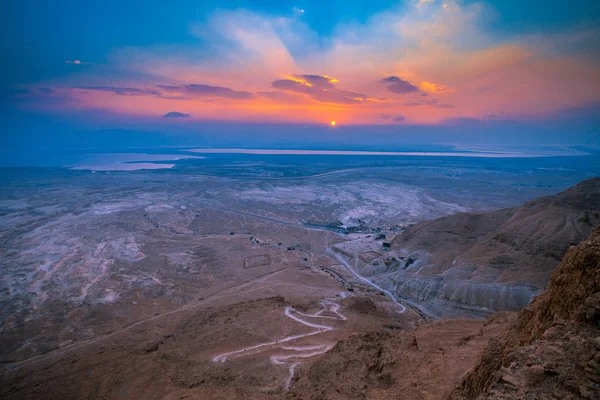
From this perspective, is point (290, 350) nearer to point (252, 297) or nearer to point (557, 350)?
point (252, 297)

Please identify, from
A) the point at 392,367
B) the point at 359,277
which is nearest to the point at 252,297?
the point at 359,277

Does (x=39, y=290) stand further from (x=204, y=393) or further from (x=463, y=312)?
(x=463, y=312)

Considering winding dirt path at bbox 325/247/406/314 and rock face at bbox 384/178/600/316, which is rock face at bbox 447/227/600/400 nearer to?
winding dirt path at bbox 325/247/406/314

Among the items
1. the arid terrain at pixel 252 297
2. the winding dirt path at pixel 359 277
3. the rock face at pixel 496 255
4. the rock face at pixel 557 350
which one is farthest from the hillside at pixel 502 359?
the winding dirt path at pixel 359 277

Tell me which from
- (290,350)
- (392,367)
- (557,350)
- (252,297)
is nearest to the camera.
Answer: (557,350)

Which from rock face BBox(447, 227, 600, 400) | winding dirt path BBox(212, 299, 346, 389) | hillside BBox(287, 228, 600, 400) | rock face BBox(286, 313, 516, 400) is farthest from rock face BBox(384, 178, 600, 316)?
rock face BBox(447, 227, 600, 400)
